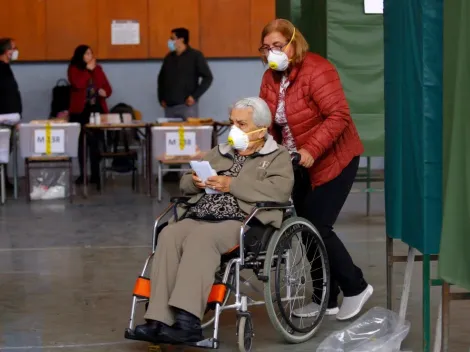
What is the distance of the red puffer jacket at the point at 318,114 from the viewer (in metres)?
5.32

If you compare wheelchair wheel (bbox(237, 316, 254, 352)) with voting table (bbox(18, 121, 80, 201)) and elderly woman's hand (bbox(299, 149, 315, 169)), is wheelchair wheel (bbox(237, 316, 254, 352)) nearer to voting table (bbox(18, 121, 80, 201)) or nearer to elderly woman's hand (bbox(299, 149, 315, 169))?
elderly woman's hand (bbox(299, 149, 315, 169))

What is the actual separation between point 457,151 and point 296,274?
1.69m

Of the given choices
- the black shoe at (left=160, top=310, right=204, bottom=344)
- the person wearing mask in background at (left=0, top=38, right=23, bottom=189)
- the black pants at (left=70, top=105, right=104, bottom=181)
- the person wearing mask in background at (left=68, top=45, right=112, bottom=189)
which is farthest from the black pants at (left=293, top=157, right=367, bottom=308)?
the person wearing mask in background at (left=68, top=45, right=112, bottom=189)

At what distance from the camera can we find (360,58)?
8.09m

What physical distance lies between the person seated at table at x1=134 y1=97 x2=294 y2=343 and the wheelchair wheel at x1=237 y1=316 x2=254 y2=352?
0.20 meters

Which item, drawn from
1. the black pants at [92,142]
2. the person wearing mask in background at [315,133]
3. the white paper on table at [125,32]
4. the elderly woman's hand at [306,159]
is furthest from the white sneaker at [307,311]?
the white paper on table at [125,32]

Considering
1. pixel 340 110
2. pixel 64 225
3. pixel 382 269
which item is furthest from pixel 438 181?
pixel 64 225

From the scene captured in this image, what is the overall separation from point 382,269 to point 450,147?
10.4ft

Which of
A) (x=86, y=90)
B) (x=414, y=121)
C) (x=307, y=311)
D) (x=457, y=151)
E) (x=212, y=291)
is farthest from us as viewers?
(x=86, y=90)

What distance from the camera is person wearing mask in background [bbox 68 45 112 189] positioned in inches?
472

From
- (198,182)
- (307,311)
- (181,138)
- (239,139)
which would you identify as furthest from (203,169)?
(181,138)

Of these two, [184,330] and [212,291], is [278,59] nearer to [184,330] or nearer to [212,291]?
[212,291]

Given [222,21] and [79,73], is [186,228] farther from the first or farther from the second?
[222,21]

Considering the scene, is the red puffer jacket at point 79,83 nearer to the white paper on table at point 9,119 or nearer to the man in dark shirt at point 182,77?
the man in dark shirt at point 182,77
